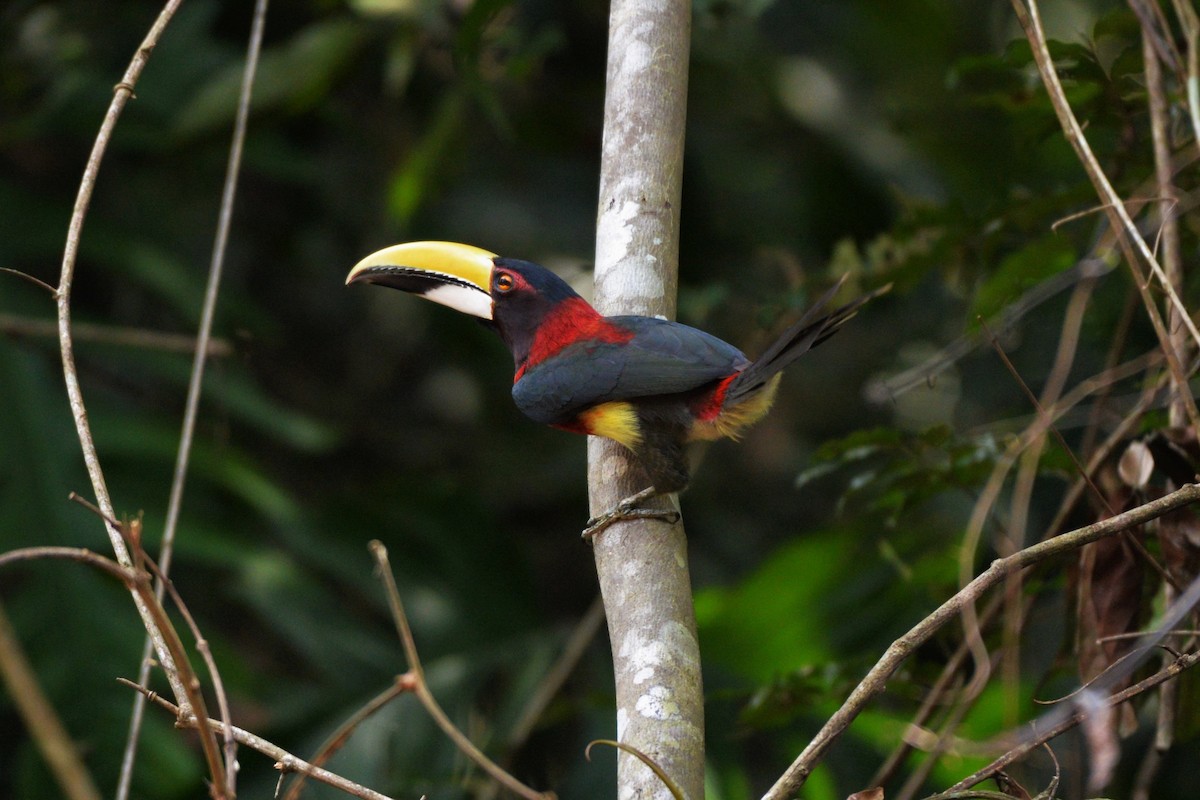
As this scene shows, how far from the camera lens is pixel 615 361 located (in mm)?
2645

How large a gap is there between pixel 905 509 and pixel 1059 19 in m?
3.53

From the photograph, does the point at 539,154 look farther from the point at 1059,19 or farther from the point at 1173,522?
the point at 1173,522

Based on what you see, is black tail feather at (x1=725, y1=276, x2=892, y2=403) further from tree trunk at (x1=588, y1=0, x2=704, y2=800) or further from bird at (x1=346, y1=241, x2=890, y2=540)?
tree trunk at (x1=588, y1=0, x2=704, y2=800)

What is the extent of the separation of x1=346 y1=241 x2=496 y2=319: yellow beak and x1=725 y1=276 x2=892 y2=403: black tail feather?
2.46 ft

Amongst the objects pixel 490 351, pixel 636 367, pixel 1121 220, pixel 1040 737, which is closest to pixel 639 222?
pixel 636 367

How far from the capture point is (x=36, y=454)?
411 cm

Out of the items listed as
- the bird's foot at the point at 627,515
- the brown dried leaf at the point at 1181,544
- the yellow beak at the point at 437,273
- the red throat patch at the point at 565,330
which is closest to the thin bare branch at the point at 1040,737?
the brown dried leaf at the point at 1181,544

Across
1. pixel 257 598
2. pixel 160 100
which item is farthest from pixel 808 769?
pixel 160 100

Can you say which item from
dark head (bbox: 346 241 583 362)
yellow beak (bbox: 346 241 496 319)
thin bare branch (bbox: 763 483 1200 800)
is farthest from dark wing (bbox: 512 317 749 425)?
thin bare branch (bbox: 763 483 1200 800)

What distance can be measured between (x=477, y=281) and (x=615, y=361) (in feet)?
1.85

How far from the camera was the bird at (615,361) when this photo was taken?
250 centimetres

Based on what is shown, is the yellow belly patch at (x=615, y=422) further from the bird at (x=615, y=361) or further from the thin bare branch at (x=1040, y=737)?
the thin bare branch at (x=1040, y=737)

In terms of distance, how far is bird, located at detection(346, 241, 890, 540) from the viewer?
250 centimetres

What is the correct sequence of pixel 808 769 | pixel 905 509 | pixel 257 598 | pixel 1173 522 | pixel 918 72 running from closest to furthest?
pixel 808 769, pixel 1173 522, pixel 905 509, pixel 257 598, pixel 918 72
